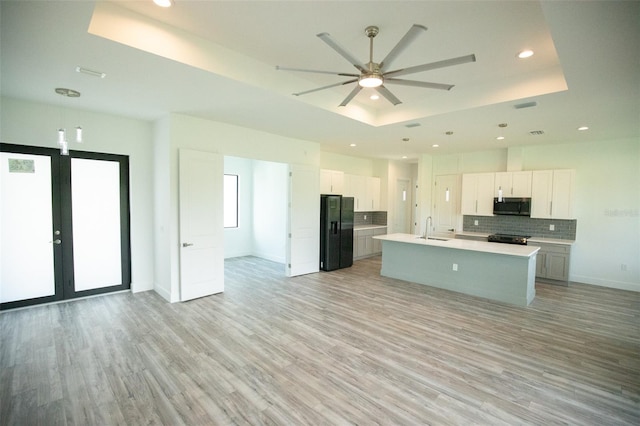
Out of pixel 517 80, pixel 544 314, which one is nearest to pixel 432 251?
pixel 544 314

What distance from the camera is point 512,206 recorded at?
→ 626 centimetres

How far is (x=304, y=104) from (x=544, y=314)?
449 cm

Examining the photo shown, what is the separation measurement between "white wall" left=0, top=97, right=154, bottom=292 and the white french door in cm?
13

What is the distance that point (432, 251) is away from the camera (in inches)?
218

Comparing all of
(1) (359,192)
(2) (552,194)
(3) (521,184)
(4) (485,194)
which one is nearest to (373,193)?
(1) (359,192)

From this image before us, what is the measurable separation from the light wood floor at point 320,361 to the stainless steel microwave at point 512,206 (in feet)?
6.53

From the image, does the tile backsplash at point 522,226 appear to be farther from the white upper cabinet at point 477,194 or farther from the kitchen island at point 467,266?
the kitchen island at point 467,266

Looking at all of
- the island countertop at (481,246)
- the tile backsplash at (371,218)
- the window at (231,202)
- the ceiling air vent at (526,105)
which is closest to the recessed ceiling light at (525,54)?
the ceiling air vent at (526,105)

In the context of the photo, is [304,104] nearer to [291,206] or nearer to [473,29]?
[473,29]

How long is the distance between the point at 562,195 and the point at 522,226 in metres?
1.01

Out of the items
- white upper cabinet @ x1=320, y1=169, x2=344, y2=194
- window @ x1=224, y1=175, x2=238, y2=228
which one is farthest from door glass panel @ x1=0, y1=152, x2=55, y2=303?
white upper cabinet @ x1=320, y1=169, x2=344, y2=194

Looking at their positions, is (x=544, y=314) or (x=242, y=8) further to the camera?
(x=544, y=314)

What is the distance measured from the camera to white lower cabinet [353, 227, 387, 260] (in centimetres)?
796

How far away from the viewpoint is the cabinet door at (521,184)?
618 cm
